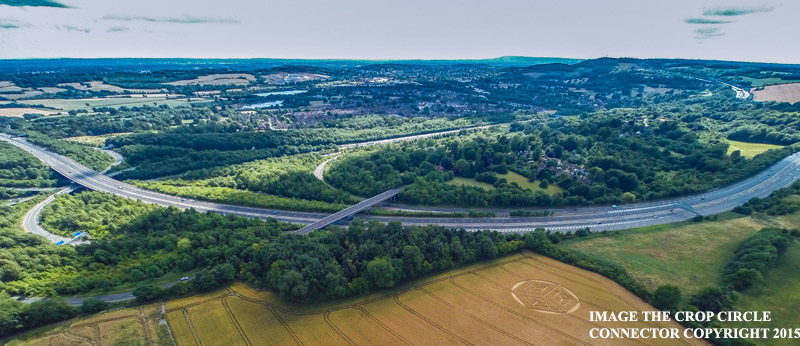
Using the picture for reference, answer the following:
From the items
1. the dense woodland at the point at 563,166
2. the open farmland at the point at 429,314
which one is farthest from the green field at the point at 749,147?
the open farmland at the point at 429,314

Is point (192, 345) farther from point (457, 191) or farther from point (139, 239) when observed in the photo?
point (457, 191)

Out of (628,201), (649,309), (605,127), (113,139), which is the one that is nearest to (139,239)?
(649,309)

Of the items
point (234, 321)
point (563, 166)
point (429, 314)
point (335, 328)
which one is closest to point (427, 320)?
point (429, 314)

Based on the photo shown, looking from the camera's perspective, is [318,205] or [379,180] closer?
[318,205]

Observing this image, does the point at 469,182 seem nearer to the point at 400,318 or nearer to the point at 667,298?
the point at 667,298

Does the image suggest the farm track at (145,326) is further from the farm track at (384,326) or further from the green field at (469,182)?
the green field at (469,182)

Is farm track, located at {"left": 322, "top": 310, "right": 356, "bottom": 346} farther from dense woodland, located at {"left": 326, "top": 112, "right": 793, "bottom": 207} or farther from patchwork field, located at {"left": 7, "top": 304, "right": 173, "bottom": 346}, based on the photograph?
dense woodland, located at {"left": 326, "top": 112, "right": 793, "bottom": 207}
